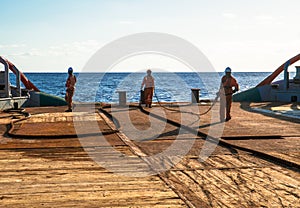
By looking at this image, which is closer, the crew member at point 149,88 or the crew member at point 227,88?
the crew member at point 227,88

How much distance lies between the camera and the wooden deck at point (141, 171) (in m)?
4.71

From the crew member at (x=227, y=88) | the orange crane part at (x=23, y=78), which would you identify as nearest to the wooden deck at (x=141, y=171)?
the crew member at (x=227, y=88)

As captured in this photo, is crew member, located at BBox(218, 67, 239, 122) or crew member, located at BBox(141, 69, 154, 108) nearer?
crew member, located at BBox(218, 67, 239, 122)

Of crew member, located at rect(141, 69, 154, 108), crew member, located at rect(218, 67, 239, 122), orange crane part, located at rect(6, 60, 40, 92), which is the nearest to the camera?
crew member, located at rect(218, 67, 239, 122)

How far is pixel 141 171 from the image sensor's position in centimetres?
608

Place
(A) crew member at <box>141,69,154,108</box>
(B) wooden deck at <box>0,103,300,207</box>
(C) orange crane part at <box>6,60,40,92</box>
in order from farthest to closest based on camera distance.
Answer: (C) orange crane part at <box>6,60,40,92</box>, (A) crew member at <box>141,69,154,108</box>, (B) wooden deck at <box>0,103,300,207</box>

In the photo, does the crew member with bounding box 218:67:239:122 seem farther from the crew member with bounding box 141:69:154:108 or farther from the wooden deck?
the crew member with bounding box 141:69:154:108

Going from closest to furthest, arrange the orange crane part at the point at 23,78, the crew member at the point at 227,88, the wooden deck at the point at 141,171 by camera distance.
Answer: the wooden deck at the point at 141,171 → the crew member at the point at 227,88 → the orange crane part at the point at 23,78

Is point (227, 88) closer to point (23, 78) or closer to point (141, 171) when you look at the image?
point (141, 171)

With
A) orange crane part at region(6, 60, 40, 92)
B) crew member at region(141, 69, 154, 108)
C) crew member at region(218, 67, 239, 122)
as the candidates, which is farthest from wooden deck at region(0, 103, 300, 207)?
orange crane part at region(6, 60, 40, 92)

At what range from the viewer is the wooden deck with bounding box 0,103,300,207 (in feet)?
15.5

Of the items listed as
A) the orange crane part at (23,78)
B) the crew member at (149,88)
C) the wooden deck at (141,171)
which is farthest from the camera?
the orange crane part at (23,78)

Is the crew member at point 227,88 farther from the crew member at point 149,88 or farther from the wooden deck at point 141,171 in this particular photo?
the crew member at point 149,88

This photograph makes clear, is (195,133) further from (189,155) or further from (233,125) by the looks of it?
(189,155)
